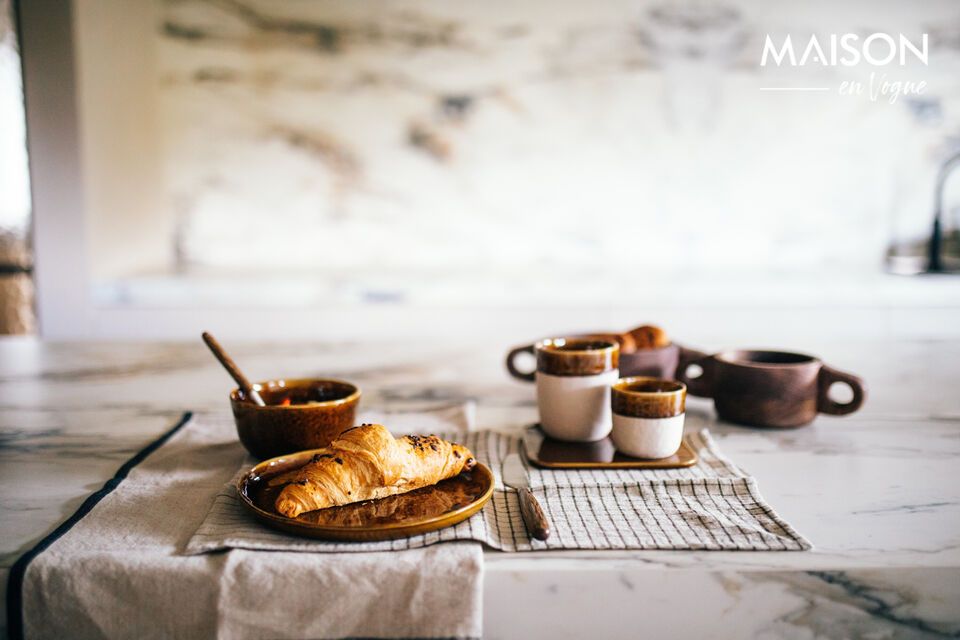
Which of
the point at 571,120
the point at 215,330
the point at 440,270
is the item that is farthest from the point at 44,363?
the point at 571,120

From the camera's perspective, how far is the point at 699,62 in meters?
2.78

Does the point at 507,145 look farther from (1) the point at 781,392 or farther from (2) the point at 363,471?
(2) the point at 363,471

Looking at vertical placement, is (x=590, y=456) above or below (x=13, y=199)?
below

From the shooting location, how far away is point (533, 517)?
0.64 m

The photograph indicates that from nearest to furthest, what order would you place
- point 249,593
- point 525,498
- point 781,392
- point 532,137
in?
point 249,593 < point 525,498 < point 781,392 < point 532,137

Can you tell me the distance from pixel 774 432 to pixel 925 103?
2.41m

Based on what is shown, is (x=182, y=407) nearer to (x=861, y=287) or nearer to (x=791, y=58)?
(x=861, y=287)

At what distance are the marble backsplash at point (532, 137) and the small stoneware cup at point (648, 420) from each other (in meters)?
2.07

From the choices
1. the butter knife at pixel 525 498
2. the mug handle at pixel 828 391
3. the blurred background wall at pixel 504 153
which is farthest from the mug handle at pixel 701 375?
the blurred background wall at pixel 504 153

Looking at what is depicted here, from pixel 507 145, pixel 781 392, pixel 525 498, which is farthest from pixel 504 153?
pixel 525 498

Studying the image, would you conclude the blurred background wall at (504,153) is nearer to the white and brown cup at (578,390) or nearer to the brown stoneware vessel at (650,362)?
the brown stoneware vessel at (650,362)

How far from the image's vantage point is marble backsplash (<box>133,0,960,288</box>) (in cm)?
277

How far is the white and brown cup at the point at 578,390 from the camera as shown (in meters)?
0.85
